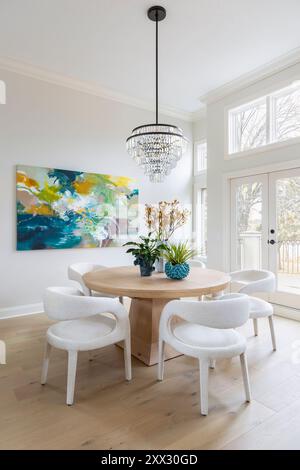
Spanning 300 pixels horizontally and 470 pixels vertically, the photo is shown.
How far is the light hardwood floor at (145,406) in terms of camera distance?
152 cm

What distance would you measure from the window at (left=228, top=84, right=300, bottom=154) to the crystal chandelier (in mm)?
1729

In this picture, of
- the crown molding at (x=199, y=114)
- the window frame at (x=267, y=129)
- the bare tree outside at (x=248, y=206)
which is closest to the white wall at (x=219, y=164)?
the window frame at (x=267, y=129)

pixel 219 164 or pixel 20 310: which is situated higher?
pixel 219 164

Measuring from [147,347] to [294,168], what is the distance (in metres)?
2.79

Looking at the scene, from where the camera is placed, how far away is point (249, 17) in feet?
9.23

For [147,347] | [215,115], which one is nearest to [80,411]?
[147,347]

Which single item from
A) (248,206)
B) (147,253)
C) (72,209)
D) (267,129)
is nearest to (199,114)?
(267,129)

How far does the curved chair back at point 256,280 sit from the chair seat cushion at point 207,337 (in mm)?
608

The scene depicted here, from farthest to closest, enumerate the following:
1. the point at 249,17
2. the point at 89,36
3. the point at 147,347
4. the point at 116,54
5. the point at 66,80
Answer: the point at 66,80
the point at 116,54
the point at 89,36
the point at 249,17
the point at 147,347

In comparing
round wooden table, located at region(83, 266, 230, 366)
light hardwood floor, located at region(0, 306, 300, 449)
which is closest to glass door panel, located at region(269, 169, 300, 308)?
light hardwood floor, located at region(0, 306, 300, 449)

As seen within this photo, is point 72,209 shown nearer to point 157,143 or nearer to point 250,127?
point 157,143

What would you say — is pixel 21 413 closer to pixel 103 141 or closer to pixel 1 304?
pixel 1 304

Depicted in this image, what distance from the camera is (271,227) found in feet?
12.5

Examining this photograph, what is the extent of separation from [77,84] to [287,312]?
4270 mm
